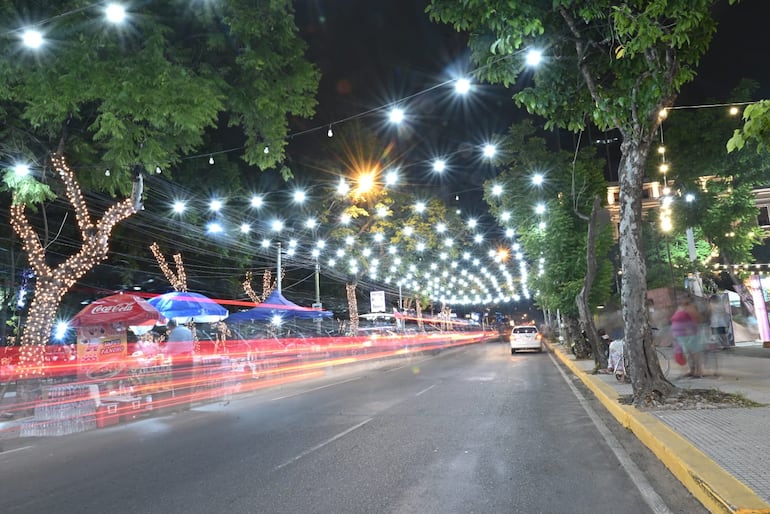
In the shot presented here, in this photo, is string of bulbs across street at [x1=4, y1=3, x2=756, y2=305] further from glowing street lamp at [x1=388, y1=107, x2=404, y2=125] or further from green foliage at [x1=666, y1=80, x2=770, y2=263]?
green foliage at [x1=666, y1=80, x2=770, y2=263]

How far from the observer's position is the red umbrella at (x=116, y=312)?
13960 mm

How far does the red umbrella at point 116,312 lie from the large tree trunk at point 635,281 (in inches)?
466

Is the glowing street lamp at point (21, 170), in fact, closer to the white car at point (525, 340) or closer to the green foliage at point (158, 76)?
the green foliage at point (158, 76)

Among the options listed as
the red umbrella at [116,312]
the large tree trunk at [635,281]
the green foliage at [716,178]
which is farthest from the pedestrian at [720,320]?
the red umbrella at [116,312]

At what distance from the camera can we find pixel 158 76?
959 centimetres

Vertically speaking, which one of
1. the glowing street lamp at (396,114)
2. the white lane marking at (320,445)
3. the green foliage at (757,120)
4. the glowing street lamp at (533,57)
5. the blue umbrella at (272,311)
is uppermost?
the glowing street lamp at (396,114)

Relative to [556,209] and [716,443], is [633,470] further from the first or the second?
[556,209]

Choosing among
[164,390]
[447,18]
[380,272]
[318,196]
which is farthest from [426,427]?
[380,272]

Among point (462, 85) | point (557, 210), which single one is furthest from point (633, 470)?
point (557, 210)

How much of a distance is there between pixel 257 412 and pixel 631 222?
8.31 m

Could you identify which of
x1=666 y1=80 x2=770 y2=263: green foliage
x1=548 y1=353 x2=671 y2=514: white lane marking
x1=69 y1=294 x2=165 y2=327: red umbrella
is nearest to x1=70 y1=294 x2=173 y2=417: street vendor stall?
x1=69 y1=294 x2=165 y2=327: red umbrella

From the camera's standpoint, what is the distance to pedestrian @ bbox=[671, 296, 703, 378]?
11648mm

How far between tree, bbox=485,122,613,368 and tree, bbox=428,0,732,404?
8.70 meters

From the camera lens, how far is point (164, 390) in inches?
564
